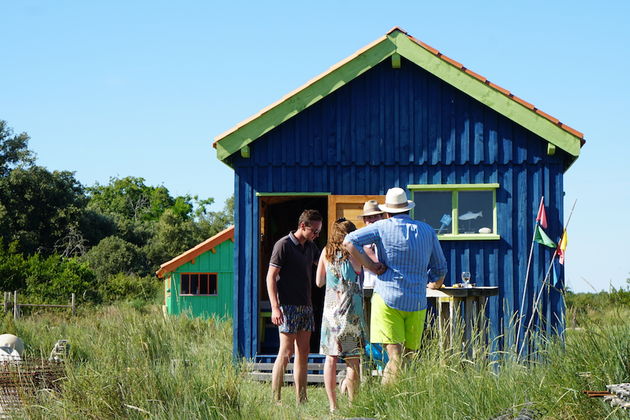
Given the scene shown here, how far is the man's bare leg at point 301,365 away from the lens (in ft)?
26.8

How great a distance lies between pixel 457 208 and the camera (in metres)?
11.9

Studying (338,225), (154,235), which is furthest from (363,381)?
(154,235)

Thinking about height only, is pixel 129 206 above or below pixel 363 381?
above

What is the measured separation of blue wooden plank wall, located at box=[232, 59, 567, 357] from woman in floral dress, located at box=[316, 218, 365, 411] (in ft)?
13.8

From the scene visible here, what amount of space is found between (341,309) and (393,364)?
42.9 inches

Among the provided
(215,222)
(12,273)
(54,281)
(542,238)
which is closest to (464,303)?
(542,238)

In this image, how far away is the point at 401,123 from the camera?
39.4ft

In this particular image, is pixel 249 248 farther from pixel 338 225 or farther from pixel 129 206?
pixel 129 206

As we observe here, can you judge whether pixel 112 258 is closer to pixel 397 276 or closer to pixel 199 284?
pixel 199 284

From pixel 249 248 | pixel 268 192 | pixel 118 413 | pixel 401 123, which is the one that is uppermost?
pixel 401 123

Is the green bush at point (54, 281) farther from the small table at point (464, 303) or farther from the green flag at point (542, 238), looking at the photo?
the small table at point (464, 303)

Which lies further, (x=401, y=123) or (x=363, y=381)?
(x=401, y=123)

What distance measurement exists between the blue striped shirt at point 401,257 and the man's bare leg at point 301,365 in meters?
1.49

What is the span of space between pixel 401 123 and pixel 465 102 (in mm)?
946
